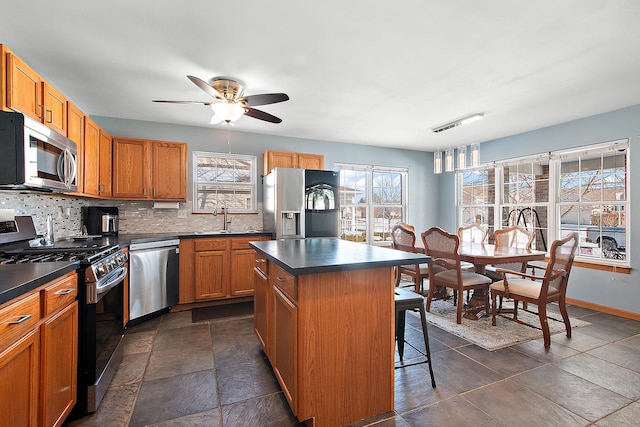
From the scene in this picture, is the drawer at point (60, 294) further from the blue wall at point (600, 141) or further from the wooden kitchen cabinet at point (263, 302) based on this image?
the blue wall at point (600, 141)

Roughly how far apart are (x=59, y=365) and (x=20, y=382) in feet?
1.06

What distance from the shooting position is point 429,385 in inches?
81.2

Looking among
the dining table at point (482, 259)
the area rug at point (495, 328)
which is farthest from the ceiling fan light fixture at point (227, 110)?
the area rug at point (495, 328)

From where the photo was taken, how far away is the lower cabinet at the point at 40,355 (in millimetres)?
1156

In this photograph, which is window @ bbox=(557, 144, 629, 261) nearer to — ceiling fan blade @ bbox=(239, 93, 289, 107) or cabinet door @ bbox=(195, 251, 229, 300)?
ceiling fan blade @ bbox=(239, 93, 289, 107)

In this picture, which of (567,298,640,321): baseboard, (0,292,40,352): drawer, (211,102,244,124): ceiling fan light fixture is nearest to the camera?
(0,292,40,352): drawer

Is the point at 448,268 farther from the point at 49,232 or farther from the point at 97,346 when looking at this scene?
the point at 49,232

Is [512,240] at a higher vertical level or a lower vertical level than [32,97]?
lower

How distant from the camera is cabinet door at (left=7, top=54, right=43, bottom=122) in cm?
181

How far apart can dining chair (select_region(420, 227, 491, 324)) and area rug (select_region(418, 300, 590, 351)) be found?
133 mm

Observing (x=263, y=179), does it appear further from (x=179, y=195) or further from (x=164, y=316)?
(x=164, y=316)

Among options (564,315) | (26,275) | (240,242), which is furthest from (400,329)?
(240,242)

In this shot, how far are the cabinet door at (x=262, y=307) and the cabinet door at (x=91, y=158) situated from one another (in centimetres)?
199

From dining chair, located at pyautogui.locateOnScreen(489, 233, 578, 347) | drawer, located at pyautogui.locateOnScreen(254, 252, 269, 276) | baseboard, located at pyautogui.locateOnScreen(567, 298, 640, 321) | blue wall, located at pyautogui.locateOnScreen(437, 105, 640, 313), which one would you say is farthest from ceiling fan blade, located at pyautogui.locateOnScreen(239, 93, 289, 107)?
baseboard, located at pyautogui.locateOnScreen(567, 298, 640, 321)
